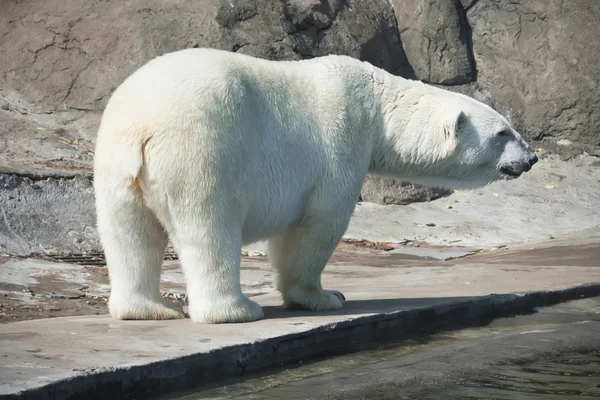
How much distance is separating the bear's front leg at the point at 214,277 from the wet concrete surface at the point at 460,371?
1.69 ft

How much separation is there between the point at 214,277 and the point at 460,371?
127 cm

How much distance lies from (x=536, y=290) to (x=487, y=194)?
5.94 meters

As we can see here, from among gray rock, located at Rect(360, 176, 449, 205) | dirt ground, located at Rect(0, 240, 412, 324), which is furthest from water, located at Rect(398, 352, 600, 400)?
gray rock, located at Rect(360, 176, 449, 205)

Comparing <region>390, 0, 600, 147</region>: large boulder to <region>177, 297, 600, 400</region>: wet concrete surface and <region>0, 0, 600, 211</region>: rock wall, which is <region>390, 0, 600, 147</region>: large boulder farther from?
<region>177, 297, 600, 400</region>: wet concrete surface

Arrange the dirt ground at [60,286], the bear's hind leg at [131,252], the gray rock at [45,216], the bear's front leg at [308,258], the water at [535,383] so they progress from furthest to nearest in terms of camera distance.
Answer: the gray rock at [45,216]
the dirt ground at [60,286]
the bear's front leg at [308,258]
the bear's hind leg at [131,252]
the water at [535,383]

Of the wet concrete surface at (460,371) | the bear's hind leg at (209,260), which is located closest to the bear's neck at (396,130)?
the wet concrete surface at (460,371)

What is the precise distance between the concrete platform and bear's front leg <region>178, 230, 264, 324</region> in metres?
0.10

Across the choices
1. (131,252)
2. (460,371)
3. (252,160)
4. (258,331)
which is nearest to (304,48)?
(252,160)

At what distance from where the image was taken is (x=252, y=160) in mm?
5066

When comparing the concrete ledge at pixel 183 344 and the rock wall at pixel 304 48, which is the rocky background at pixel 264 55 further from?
the concrete ledge at pixel 183 344

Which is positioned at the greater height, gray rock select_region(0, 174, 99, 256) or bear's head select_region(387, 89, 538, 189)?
bear's head select_region(387, 89, 538, 189)

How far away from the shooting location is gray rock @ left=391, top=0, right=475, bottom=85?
1362 cm

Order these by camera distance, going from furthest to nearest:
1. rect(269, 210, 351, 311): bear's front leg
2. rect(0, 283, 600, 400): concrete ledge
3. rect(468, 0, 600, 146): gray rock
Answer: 1. rect(468, 0, 600, 146): gray rock
2. rect(269, 210, 351, 311): bear's front leg
3. rect(0, 283, 600, 400): concrete ledge

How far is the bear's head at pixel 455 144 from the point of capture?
589 centimetres
